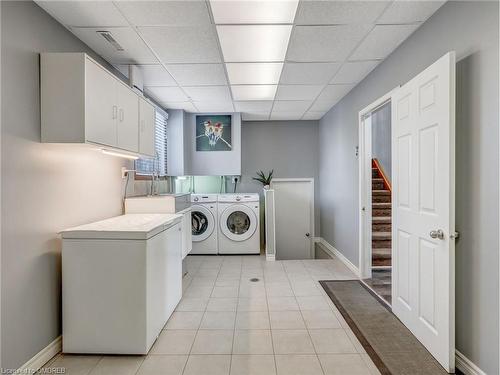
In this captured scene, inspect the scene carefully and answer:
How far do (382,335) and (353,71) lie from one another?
265 cm

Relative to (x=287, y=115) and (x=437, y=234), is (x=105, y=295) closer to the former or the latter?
(x=437, y=234)

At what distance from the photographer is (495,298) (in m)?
1.62

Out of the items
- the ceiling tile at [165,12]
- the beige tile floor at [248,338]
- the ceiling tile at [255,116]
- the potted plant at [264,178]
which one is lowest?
the beige tile floor at [248,338]

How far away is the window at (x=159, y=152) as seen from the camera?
13.3 ft

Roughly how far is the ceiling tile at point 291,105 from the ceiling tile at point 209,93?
83cm

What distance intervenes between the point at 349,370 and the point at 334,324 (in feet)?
2.02

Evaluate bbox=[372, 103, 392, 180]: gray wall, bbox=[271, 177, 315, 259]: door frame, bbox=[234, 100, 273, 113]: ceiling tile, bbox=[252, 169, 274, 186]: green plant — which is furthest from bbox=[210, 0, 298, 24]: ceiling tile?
bbox=[372, 103, 392, 180]: gray wall

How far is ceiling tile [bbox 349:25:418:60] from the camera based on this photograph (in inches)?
91.8

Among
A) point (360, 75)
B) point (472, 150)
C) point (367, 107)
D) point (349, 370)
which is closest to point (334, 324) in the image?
point (349, 370)

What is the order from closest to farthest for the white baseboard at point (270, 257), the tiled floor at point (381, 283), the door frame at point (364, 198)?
1. the tiled floor at point (381, 283)
2. the door frame at point (364, 198)
3. the white baseboard at point (270, 257)

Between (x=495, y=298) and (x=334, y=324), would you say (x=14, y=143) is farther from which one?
(x=495, y=298)

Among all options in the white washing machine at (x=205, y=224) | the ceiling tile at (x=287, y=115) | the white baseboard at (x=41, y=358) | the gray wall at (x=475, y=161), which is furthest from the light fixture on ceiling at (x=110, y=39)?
the ceiling tile at (x=287, y=115)

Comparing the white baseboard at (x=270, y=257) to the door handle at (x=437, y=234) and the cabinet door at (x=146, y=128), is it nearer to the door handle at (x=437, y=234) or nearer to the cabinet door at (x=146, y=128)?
the cabinet door at (x=146, y=128)

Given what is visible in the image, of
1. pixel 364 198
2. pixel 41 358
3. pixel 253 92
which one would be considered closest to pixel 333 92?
pixel 253 92
